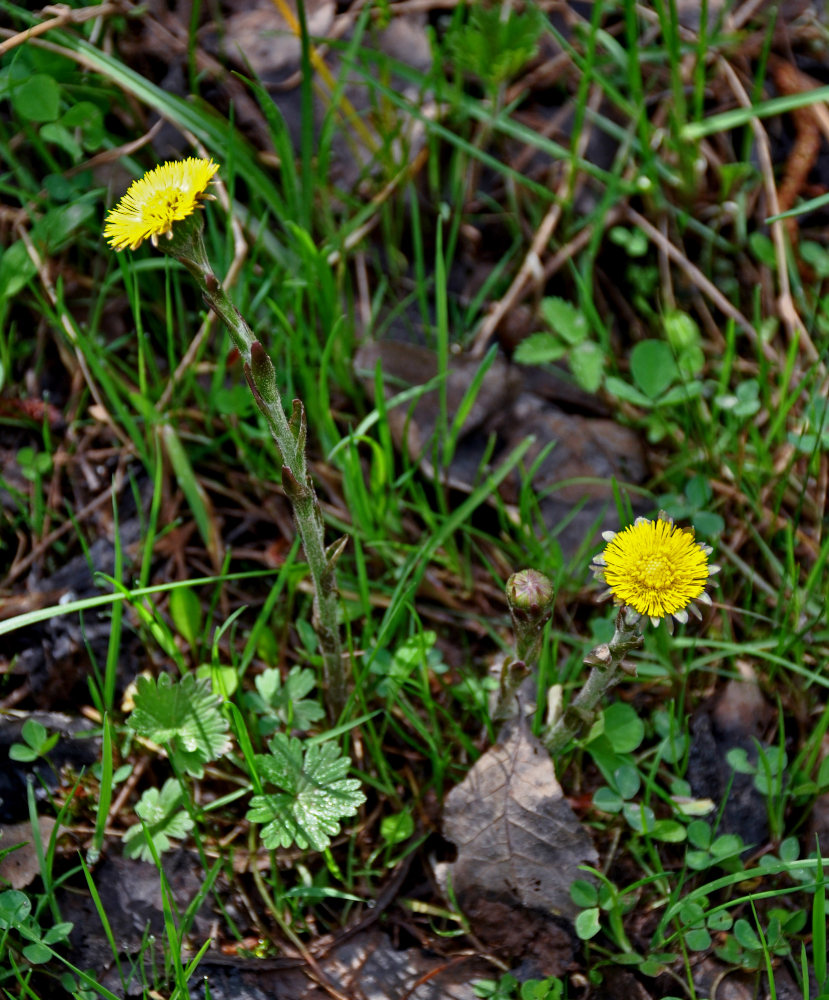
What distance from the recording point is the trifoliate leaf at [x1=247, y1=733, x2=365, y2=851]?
5.32 feet

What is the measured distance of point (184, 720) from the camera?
5.68 feet

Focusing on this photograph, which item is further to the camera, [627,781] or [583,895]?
[627,781]

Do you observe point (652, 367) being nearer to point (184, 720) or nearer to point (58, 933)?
point (184, 720)

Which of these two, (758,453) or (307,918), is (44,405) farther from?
(758,453)

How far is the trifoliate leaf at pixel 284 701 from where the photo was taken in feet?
6.03

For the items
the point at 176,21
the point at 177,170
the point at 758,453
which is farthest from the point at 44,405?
the point at 758,453

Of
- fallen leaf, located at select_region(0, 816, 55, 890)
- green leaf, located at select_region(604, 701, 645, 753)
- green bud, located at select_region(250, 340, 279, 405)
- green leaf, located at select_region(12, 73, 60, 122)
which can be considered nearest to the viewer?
green bud, located at select_region(250, 340, 279, 405)

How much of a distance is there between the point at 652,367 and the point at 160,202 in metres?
1.36

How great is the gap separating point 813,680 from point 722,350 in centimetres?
104

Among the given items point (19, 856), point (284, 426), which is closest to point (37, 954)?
point (19, 856)

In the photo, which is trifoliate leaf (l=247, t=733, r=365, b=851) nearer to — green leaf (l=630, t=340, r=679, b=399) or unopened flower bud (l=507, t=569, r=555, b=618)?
unopened flower bud (l=507, t=569, r=555, b=618)

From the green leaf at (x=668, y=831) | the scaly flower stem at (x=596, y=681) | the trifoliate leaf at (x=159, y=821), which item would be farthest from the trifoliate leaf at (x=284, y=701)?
the green leaf at (x=668, y=831)

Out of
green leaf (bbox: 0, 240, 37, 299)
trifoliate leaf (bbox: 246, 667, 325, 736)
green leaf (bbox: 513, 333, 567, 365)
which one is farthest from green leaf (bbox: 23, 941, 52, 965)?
green leaf (bbox: 513, 333, 567, 365)

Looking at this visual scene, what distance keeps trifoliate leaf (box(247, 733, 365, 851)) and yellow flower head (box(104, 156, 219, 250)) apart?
938 millimetres
